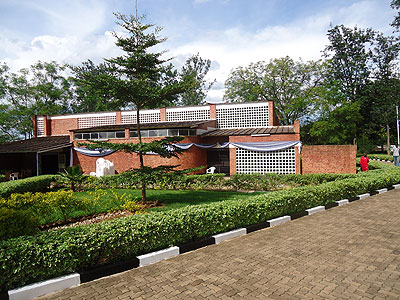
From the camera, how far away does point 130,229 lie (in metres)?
4.88

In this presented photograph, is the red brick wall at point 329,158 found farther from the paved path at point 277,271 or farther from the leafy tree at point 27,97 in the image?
the leafy tree at point 27,97

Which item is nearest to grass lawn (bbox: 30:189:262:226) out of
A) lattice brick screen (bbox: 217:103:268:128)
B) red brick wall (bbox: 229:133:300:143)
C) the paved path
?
the paved path

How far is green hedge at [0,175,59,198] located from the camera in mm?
11545

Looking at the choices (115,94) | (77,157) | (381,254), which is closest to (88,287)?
(381,254)

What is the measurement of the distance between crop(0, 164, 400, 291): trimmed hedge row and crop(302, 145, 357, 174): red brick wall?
10724 mm

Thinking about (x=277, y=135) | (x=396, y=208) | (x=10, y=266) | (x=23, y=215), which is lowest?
(x=396, y=208)

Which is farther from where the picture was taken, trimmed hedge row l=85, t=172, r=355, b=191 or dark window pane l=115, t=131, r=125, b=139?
dark window pane l=115, t=131, r=125, b=139

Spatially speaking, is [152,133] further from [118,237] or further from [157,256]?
[118,237]

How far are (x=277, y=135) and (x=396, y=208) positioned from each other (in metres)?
9.92

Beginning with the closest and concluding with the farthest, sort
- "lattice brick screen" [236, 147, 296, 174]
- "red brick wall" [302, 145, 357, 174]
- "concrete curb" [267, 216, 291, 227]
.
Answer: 1. "concrete curb" [267, 216, 291, 227]
2. "red brick wall" [302, 145, 357, 174]
3. "lattice brick screen" [236, 147, 296, 174]

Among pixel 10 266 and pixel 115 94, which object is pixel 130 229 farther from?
pixel 115 94

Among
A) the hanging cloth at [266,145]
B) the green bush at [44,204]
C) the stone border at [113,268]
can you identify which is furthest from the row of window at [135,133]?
the stone border at [113,268]

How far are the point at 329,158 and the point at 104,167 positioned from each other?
554 inches

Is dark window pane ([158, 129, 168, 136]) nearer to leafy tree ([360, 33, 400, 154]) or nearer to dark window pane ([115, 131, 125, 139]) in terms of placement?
dark window pane ([115, 131, 125, 139])
